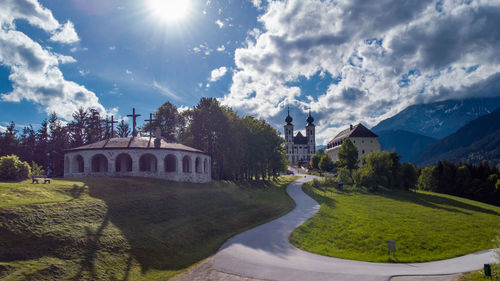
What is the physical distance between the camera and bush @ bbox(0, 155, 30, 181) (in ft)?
65.7

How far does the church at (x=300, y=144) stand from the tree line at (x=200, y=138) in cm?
8709

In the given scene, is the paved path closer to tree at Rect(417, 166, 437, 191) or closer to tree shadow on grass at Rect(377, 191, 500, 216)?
tree shadow on grass at Rect(377, 191, 500, 216)

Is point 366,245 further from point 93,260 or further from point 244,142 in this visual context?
point 244,142

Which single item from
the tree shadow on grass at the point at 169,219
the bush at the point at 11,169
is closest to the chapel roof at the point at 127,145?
the tree shadow on grass at the point at 169,219

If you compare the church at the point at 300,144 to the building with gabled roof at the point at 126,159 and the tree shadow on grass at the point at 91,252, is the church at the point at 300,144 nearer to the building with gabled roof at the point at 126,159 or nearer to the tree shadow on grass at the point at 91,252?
the building with gabled roof at the point at 126,159

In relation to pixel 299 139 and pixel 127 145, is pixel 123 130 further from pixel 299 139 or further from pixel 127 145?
pixel 299 139

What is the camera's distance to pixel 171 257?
1463 centimetres

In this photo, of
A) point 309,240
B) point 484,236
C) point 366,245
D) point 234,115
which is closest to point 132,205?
point 309,240

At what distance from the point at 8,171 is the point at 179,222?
13.1m

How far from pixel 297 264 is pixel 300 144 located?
13770cm

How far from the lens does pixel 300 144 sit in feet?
489

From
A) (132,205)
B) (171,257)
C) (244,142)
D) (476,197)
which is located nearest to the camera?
(171,257)

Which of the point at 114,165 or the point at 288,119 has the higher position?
the point at 288,119

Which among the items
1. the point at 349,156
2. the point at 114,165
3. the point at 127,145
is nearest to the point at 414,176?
the point at 349,156
